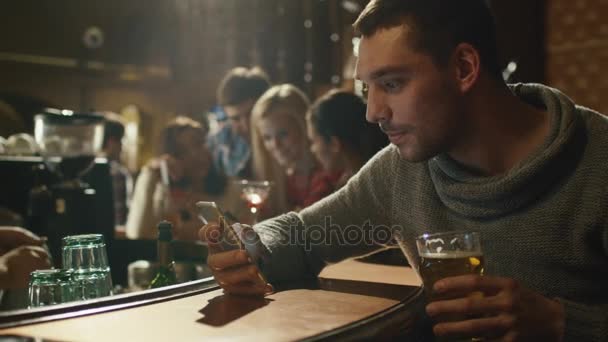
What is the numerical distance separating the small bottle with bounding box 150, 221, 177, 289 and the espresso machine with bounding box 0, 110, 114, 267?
1.90 feet

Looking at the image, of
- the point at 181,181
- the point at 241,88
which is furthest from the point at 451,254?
the point at 181,181

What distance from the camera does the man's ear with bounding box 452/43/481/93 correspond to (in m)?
1.60

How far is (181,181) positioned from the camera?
3.90 m

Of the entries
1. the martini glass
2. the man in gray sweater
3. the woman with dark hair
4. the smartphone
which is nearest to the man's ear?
the man in gray sweater

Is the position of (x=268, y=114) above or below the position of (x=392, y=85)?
above

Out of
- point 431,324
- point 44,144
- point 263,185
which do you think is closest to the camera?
point 431,324

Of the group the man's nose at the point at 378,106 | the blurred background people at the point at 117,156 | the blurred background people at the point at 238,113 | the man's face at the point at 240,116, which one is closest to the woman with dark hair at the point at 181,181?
the blurred background people at the point at 238,113

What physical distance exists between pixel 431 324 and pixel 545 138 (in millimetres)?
494

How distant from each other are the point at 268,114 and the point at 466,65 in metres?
1.92

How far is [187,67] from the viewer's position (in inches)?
351

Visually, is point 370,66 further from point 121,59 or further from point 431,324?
point 121,59

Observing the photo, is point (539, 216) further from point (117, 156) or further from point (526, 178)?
point (117, 156)

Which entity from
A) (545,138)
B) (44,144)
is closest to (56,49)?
(44,144)

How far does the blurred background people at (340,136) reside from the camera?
2960mm
